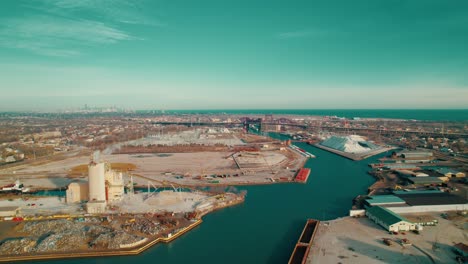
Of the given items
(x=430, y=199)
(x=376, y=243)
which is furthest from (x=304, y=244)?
(x=430, y=199)

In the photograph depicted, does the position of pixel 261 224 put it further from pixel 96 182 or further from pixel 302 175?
pixel 302 175

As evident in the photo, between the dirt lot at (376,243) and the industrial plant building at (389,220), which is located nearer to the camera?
the dirt lot at (376,243)

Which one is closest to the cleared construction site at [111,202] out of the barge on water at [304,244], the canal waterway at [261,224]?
the canal waterway at [261,224]

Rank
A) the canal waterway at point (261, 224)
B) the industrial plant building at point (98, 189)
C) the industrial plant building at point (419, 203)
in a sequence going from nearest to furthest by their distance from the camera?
the canal waterway at point (261, 224) < the industrial plant building at point (419, 203) < the industrial plant building at point (98, 189)

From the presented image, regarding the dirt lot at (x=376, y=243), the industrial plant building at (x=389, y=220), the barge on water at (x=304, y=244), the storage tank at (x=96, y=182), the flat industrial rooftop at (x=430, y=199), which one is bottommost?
the barge on water at (x=304, y=244)

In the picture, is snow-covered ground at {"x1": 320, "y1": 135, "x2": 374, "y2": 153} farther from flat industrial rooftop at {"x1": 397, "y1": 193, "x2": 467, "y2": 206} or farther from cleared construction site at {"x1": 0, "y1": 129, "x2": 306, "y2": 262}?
flat industrial rooftop at {"x1": 397, "y1": 193, "x2": 467, "y2": 206}

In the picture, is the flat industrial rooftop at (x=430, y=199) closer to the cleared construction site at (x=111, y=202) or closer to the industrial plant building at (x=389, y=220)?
the industrial plant building at (x=389, y=220)

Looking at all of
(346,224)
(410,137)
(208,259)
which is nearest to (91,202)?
(208,259)
